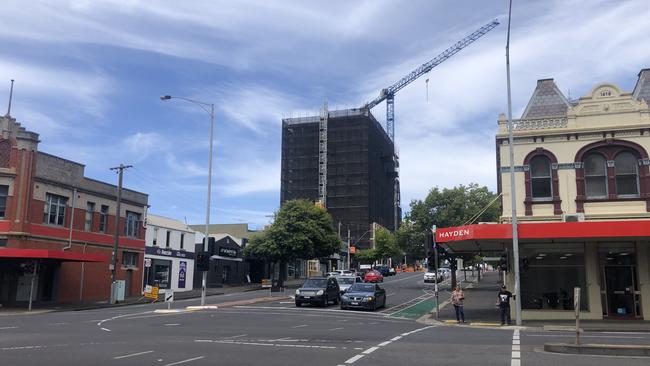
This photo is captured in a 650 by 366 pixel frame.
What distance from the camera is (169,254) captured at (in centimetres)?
5309

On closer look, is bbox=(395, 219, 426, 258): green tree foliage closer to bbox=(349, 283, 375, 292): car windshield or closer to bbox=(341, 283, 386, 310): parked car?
bbox=(349, 283, 375, 292): car windshield

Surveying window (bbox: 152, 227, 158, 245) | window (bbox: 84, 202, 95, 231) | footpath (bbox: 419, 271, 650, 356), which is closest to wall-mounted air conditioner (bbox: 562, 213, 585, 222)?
footpath (bbox: 419, 271, 650, 356)

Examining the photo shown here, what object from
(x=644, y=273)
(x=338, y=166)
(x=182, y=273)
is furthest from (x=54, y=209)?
(x=338, y=166)

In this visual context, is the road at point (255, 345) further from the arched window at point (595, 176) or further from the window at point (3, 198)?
the window at point (3, 198)

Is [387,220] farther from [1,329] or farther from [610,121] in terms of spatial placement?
[1,329]

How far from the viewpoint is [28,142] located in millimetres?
36656

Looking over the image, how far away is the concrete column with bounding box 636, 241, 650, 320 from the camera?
82.4 ft

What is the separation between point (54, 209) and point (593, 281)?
3223cm

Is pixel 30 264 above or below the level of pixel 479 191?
below

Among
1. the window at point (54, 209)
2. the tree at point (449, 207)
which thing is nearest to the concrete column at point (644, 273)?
the tree at point (449, 207)

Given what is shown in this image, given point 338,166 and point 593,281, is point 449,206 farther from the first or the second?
point 338,166

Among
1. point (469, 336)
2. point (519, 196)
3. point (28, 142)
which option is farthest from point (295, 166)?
point (469, 336)

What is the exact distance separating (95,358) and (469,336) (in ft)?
36.6

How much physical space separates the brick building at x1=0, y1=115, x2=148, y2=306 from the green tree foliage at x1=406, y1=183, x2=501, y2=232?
25055 mm
